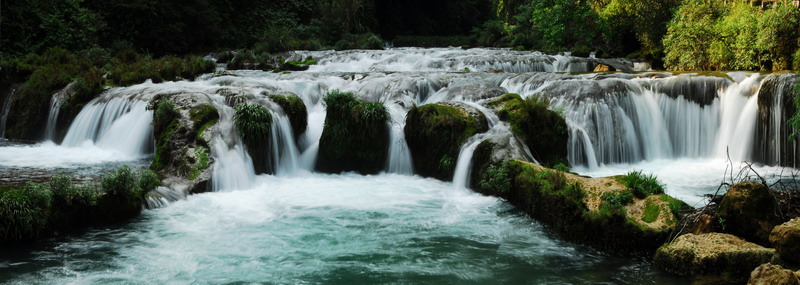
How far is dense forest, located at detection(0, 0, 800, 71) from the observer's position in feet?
64.7

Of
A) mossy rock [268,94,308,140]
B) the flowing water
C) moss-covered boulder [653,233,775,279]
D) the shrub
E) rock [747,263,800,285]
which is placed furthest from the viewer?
mossy rock [268,94,308,140]

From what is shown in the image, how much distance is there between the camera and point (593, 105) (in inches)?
588

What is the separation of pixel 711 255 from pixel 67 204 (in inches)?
335

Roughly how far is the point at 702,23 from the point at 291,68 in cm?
1566

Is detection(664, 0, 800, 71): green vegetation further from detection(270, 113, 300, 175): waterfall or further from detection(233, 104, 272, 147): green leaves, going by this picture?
detection(233, 104, 272, 147): green leaves

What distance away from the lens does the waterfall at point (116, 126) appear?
47.6 ft

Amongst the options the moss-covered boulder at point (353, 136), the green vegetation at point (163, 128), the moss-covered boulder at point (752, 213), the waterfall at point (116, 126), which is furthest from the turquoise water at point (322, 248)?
the waterfall at point (116, 126)

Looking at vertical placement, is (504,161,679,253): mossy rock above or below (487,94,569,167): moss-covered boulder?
below

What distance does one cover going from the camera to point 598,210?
8.32 m

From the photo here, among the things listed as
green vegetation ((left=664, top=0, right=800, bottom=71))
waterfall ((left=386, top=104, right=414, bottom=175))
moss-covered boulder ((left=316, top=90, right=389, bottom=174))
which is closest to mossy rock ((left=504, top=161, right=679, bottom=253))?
waterfall ((left=386, top=104, right=414, bottom=175))

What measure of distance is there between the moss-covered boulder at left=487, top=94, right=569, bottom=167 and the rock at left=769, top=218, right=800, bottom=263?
6.03 meters

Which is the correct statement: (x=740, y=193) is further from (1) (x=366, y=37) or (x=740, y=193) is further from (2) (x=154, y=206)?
(1) (x=366, y=37)

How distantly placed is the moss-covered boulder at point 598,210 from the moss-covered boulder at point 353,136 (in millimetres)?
4104

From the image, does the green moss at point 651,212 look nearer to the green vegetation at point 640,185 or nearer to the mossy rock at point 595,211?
the mossy rock at point 595,211
